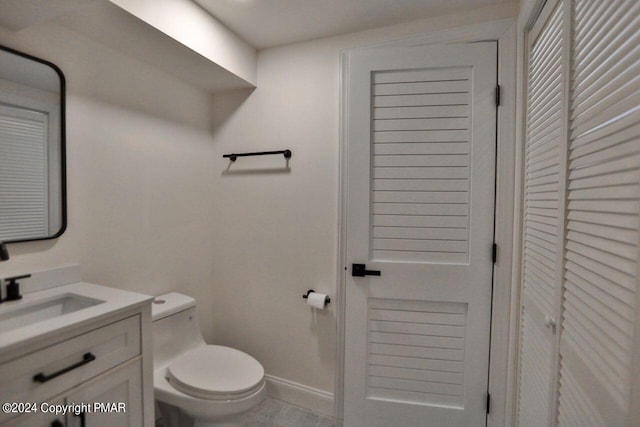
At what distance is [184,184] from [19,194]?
0.81 metres

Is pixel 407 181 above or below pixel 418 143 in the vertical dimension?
below

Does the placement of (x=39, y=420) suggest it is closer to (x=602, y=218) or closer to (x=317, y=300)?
(x=317, y=300)

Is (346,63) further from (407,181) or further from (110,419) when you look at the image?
(110,419)

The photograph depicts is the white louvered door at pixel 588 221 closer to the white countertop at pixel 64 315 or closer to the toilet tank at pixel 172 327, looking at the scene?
the white countertop at pixel 64 315

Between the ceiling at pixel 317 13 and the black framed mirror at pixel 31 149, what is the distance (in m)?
0.80

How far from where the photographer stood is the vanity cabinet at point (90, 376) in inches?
33.3

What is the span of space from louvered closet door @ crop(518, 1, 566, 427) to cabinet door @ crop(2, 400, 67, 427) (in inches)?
59.8

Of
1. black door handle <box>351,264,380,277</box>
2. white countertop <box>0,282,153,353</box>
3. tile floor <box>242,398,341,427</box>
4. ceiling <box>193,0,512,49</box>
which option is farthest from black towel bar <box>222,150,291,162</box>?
tile floor <box>242,398,341,427</box>

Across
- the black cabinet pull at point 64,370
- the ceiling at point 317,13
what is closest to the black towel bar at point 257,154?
the ceiling at point 317,13

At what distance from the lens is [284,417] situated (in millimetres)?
1843

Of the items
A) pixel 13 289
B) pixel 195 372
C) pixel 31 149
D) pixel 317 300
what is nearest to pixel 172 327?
pixel 195 372

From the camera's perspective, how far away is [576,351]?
82 cm

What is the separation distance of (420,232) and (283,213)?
850 millimetres

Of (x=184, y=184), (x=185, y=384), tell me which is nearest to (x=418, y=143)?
(x=184, y=184)
